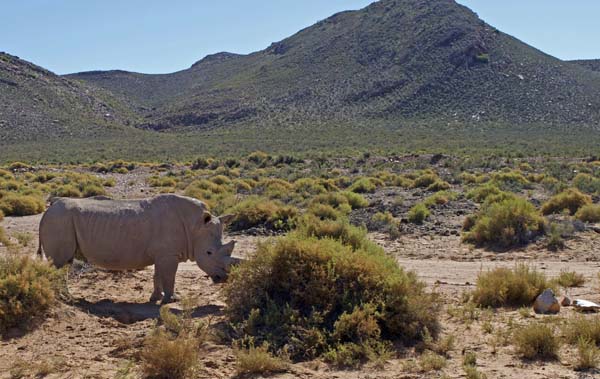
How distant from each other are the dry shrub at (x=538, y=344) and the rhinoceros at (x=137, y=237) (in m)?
4.24

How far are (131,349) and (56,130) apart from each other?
255 ft

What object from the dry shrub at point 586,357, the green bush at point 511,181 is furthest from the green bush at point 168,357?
the green bush at point 511,181

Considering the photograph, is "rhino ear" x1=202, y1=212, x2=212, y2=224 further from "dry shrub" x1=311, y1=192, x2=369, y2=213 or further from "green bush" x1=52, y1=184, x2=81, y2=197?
"green bush" x1=52, y1=184, x2=81, y2=197

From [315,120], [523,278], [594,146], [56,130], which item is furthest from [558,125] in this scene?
[523,278]

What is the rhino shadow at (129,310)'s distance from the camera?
941cm

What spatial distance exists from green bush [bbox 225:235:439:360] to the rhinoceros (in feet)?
4.63

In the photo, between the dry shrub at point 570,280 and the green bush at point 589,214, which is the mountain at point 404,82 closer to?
the green bush at point 589,214

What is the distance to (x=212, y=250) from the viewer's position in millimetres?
10102

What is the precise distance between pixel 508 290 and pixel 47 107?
280 ft

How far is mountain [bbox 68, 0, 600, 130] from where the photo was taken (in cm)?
8000

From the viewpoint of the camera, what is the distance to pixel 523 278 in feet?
33.1

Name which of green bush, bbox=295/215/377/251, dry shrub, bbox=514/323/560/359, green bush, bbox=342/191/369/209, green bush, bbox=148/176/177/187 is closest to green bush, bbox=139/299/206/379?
green bush, bbox=295/215/377/251

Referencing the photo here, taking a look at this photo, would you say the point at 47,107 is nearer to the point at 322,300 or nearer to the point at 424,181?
the point at 424,181

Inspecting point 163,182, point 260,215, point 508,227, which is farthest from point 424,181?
point 508,227
